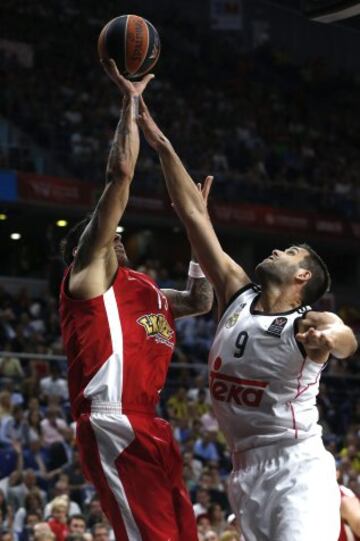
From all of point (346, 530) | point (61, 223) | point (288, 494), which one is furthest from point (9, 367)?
point (288, 494)

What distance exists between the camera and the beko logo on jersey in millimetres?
5738

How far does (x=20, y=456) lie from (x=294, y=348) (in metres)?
7.77

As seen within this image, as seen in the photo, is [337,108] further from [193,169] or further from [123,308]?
[123,308]

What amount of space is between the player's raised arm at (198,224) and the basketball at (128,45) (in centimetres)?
20

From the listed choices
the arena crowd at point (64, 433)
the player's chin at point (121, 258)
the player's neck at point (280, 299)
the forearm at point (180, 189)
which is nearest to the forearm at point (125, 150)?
the forearm at point (180, 189)

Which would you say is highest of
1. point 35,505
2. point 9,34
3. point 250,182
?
point 9,34

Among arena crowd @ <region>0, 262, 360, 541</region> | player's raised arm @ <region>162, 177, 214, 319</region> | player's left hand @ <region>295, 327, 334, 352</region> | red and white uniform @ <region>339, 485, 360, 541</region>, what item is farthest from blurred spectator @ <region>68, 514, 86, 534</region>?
player's left hand @ <region>295, 327, 334, 352</region>

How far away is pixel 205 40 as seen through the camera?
96.9 ft

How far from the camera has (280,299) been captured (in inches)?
232

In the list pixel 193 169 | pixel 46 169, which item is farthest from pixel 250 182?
pixel 46 169

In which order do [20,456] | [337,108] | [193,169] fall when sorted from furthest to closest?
1. [337,108]
2. [193,169]
3. [20,456]

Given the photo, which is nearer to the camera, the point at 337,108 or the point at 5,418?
the point at 5,418

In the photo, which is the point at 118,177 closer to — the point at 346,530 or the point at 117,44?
the point at 117,44

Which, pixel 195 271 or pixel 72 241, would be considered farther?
pixel 195 271
